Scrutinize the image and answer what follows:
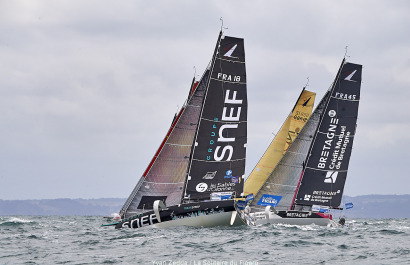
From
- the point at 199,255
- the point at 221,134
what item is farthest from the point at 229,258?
the point at 221,134

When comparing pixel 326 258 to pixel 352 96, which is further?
pixel 352 96

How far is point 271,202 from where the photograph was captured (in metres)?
43.8

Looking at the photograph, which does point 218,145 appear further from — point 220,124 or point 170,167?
point 170,167

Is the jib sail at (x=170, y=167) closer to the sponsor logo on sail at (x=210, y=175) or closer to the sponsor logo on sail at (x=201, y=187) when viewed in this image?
the sponsor logo on sail at (x=201, y=187)

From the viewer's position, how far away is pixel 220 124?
36125 mm

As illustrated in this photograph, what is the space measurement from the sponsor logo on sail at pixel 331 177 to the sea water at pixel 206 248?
318 inches

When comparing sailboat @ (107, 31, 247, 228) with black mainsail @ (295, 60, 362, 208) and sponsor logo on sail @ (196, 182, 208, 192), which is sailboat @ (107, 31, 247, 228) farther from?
black mainsail @ (295, 60, 362, 208)

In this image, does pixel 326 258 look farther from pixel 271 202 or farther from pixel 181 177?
pixel 271 202

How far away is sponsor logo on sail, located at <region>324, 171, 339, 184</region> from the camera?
43125 millimetres

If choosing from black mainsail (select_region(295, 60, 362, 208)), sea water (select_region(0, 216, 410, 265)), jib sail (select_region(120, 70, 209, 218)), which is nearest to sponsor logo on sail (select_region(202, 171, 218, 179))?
jib sail (select_region(120, 70, 209, 218))

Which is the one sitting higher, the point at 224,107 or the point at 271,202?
the point at 224,107

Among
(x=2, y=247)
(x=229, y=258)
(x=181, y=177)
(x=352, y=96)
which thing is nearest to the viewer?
(x=229, y=258)

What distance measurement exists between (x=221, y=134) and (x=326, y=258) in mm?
13285

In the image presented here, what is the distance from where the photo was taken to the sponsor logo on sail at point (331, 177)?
43.1m
